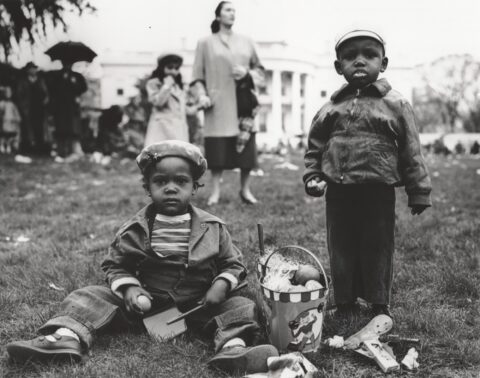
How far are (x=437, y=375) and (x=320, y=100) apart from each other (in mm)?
53903

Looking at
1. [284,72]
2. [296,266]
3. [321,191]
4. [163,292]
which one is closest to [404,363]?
[296,266]

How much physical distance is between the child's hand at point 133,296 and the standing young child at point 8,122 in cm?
1375

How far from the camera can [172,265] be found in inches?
112

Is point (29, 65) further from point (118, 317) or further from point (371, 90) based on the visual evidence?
point (371, 90)

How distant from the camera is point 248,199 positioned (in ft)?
20.7

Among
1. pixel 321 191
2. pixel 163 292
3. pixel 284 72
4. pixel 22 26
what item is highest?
pixel 284 72

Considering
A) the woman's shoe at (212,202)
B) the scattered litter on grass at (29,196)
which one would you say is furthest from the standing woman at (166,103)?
the scattered litter on grass at (29,196)

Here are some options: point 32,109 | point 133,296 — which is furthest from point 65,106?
point 133,296

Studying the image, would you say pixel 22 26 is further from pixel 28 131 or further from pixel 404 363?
pixel 404 363

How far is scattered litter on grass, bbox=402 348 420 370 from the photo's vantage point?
2346mm

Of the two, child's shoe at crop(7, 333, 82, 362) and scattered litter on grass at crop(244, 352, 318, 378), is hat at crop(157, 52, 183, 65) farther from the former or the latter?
scattered litter on grass at crop(244, 352, 318, 378)

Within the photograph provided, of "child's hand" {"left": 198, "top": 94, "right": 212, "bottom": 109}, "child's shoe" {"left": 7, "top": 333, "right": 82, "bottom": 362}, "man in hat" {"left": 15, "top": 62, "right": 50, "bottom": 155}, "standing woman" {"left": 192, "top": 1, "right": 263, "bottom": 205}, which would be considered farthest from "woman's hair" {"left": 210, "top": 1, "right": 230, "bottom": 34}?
"man in hat" {"left": 15, "top": 62, "right": 50, "bottom": 155}

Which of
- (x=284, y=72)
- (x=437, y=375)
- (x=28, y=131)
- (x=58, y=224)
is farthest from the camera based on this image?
(x=284, y=72)

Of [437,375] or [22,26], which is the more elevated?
[22,26]
